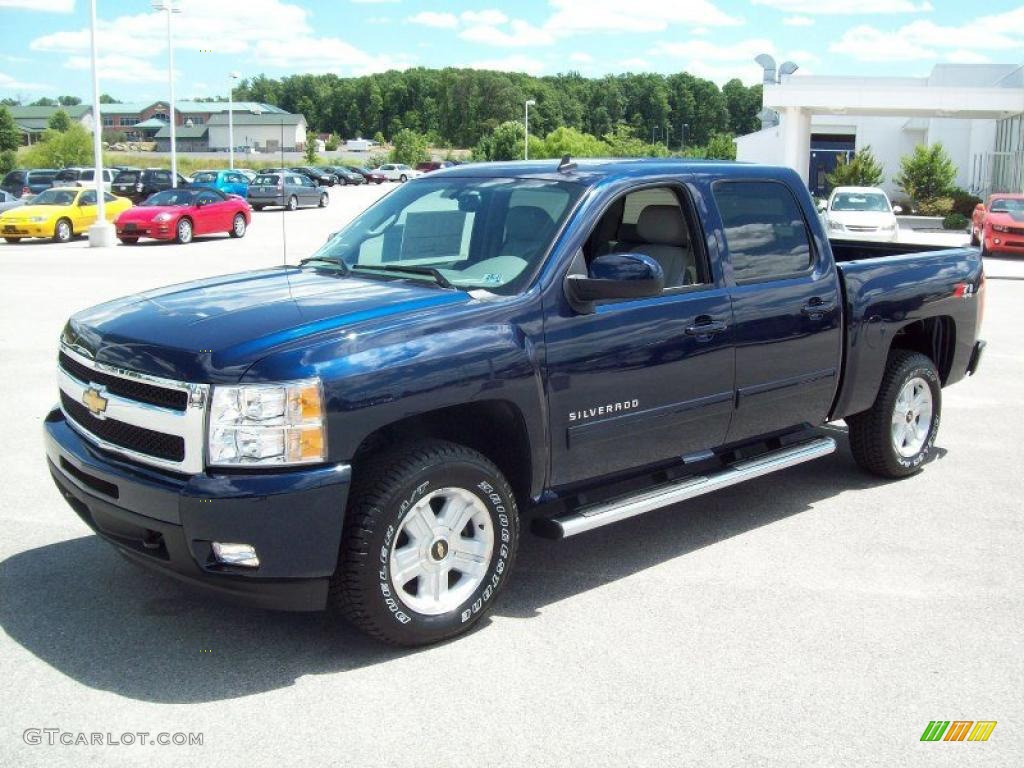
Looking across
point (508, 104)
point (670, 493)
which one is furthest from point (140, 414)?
point (508, 104)

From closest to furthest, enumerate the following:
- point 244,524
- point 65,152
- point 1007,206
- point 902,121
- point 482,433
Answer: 1. point 244,524
2. point 482,433
3. point 1007,206
4. point 902,121
5. point 65,152

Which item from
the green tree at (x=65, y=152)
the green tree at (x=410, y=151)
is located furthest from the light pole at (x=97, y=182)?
the green tree at (x=410, y=151)

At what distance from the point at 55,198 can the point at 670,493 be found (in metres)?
27.1

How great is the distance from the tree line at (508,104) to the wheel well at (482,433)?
413ft

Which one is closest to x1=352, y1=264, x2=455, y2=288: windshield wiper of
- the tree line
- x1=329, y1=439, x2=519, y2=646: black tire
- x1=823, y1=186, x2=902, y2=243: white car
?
x1=329, y1=439, x2=519, y2=646: black tire

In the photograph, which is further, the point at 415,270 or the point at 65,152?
the point at 65,152

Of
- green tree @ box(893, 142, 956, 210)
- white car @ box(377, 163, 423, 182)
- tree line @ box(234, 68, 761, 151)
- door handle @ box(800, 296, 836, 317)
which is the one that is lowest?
door handle @ box(800, 296, 836, 317)

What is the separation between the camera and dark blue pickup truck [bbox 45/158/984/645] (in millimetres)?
3928

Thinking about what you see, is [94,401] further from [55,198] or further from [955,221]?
[955,221]

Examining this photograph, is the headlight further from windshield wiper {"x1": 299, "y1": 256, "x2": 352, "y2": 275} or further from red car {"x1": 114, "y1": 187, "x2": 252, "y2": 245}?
red car {"x1": 114, "y1": 187, "x2": 252, "y2": 245}

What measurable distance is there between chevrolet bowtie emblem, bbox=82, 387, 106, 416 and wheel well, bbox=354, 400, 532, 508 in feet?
3.42

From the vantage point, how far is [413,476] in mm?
4145

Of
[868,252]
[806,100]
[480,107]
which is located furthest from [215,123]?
[868,252]

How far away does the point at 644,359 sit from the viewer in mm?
4988
